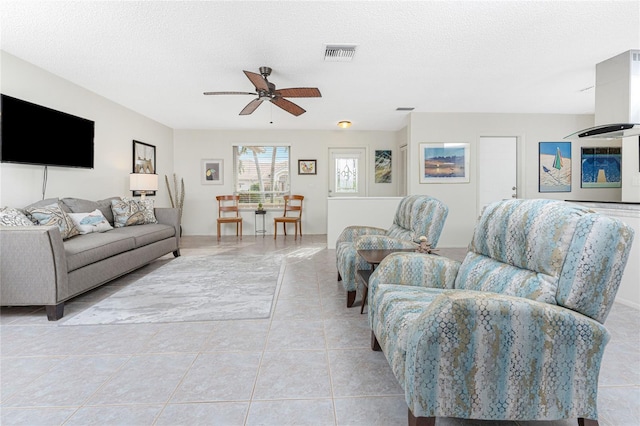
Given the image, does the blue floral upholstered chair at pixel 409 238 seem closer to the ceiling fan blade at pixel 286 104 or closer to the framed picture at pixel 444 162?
the ceiling fan blade at pixel 286 104

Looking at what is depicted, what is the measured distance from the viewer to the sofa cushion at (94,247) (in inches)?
111

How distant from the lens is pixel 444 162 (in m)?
6.02

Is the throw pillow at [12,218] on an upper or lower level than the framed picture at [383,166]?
lower

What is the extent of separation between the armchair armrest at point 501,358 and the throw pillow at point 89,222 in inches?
153

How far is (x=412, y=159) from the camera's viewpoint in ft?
19.8

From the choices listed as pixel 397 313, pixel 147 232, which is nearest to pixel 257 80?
pixel 147 232

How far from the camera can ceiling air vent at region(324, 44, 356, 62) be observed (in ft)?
10.6

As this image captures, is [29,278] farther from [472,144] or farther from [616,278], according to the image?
[472,144]

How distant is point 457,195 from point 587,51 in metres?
2.99

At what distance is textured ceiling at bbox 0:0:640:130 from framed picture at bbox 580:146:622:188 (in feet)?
4.42

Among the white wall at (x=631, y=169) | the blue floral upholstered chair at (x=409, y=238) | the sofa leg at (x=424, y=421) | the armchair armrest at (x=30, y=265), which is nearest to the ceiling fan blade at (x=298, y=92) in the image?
the blue floral upholstered chair at (x=409, y=238)

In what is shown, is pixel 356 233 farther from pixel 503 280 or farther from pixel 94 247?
pixel 94 247

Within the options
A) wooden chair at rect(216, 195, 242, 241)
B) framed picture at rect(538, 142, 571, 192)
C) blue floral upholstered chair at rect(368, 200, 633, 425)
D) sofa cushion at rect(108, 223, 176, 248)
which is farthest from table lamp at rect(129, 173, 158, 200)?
framed picture at rect(538, 142, 571, 192)

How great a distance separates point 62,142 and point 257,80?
2.58 meters
